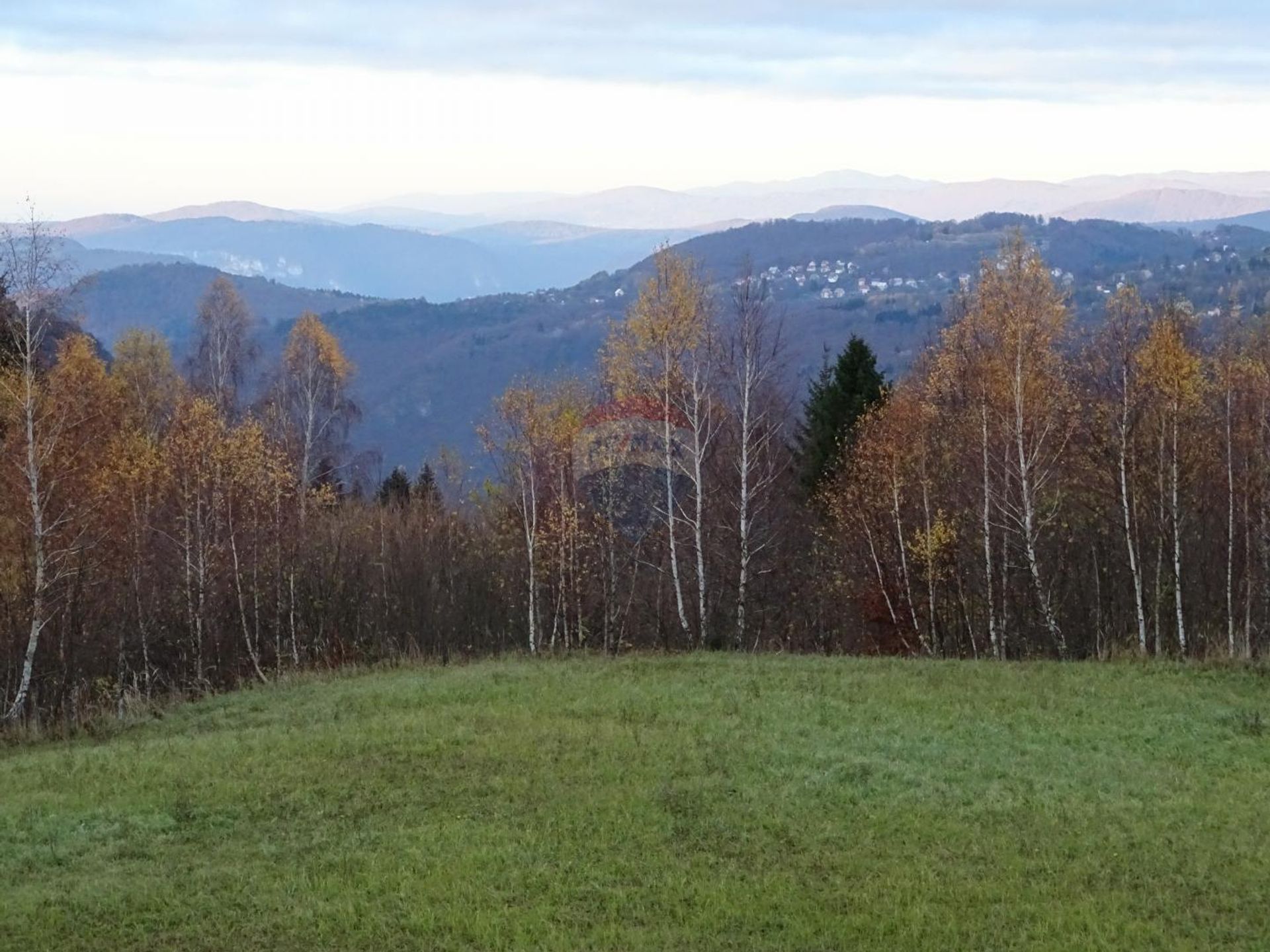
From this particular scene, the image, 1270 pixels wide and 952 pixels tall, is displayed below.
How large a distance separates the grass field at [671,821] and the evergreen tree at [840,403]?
975 inches

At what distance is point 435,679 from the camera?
2361 centimetres

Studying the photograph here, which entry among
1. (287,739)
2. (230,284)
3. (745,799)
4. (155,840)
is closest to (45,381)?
(287,739)

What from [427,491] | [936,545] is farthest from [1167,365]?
[427,491]

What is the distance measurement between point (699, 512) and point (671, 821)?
1737 centimetres

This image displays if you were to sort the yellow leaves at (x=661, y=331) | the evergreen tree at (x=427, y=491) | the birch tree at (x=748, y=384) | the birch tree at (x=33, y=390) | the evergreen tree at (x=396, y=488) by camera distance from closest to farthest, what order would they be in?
the birch tree at (x=33, y=390) → the birch tree at (x=748, y=384) → the yellow leaves at (x=661, y=331) → the evergreen tree at (x=427, y=491) → the evergreen tree at (x=396, y=488)

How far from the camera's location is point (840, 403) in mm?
46750

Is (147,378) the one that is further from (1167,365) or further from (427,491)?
(1167,365)

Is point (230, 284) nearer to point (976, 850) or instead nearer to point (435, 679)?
point (435, 679)

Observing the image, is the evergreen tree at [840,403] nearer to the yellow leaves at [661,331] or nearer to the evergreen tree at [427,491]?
the yellow leaves at [661,331]

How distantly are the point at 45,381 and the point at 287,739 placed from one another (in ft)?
48.1

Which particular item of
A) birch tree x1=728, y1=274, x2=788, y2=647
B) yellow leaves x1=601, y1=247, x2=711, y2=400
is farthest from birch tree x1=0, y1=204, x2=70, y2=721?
birch tree x1=728, y1=274, x2=788, y2=647

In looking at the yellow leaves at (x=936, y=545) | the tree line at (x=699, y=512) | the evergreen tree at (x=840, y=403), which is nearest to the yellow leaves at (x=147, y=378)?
the tree line at (x=699, y=512)

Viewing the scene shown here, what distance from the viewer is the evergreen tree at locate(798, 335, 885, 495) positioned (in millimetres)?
45938

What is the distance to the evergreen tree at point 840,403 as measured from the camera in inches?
1809
